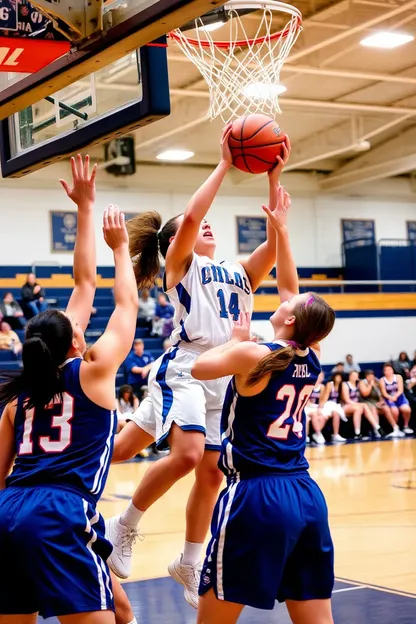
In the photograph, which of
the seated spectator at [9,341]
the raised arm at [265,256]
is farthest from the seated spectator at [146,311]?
the raised arm at [265,256]

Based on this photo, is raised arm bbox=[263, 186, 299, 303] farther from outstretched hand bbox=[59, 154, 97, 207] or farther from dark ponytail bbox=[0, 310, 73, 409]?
dark ponytail bbox=[0, 310, 73, 409]

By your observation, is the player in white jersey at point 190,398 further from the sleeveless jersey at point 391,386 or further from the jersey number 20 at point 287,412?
the sleeveless jersey at point 391,386

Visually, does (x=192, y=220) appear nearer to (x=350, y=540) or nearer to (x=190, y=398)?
(x=190, y=398)

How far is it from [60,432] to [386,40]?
12.0 meters

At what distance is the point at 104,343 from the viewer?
3.15 m

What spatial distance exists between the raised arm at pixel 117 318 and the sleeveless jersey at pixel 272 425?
1.66 feet

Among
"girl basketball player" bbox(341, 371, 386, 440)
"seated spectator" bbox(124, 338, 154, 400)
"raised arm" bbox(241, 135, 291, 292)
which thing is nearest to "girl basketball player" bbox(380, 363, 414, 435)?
"girl basketball player" bbox(341, 371, 386, 440)

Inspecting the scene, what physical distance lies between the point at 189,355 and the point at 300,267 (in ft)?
57.3

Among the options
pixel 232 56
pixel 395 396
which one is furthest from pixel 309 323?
pixel 395 396

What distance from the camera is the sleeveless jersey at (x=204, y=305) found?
4.53m

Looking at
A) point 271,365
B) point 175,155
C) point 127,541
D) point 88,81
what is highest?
point 175,155

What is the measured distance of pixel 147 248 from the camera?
4.84 m

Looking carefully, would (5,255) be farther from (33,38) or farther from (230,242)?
(33,38)

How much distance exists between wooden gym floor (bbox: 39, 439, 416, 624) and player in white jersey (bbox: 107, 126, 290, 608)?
431 mm
